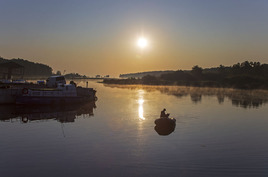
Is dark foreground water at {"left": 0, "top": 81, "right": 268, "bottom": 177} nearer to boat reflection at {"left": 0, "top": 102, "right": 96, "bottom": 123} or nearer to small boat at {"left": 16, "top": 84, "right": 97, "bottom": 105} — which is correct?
boat reflection at {"left": 0, "top": 102, "right": 96, "bottom": 123}

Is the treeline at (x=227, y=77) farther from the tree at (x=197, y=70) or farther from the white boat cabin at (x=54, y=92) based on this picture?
the white boat cabin at (x=54, y=92)

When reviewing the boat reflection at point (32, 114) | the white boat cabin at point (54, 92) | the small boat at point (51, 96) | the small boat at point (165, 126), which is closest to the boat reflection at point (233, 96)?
the small boat at point (51, 96)

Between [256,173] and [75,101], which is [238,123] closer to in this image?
[256,173]

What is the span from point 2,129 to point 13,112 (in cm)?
1537

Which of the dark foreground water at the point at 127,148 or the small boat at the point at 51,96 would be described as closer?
the dark foreground water at the point at 127,148

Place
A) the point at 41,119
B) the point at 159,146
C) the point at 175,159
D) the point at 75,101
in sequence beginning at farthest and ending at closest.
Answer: the point at 75,101 < the point at 41,119 < the point at 159,146 < the point at 175,159

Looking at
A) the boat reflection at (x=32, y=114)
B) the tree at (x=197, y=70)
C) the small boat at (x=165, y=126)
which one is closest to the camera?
the small boat at (x=165, y=126)

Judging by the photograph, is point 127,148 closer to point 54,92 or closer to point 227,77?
point 54,92

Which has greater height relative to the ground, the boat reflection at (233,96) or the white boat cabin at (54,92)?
the white boat cabin at (54,92)

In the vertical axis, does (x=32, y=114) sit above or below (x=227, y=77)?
below

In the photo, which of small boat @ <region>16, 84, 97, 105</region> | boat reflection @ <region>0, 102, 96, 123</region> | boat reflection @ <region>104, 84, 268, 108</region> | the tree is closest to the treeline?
the tree

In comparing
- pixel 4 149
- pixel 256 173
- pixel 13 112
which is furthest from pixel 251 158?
pixel 13 112

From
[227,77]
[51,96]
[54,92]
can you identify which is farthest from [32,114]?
[227,77]

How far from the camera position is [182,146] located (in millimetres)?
27047
